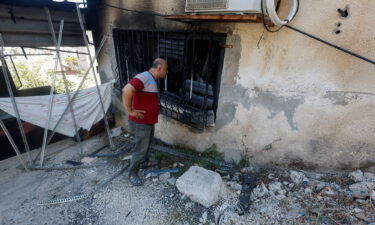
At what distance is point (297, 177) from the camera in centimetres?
262

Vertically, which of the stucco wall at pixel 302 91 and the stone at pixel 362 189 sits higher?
the stucco wall at pixel 302 91

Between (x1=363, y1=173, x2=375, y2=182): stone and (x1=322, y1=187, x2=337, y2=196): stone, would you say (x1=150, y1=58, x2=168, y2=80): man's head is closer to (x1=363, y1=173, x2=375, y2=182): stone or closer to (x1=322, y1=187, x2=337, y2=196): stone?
(x1=322, y1=187, x2=337, y2=196): stone

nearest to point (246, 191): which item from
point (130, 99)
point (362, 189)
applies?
point (362, 189)

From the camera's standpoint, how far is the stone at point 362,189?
2.20 meters

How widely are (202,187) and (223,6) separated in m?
2.26

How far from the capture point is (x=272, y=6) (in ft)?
5.74

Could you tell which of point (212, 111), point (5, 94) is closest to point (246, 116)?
point (212, 111)

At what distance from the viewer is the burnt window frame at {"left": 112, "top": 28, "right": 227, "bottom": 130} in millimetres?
2844

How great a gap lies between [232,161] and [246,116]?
2.94ft

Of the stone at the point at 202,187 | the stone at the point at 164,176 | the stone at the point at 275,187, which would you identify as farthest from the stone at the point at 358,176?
the stone at the point at 164,176

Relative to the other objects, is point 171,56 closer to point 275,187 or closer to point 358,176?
point 275,187

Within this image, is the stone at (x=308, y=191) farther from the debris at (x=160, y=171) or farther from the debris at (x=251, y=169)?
the debris at (x=160, y=171)

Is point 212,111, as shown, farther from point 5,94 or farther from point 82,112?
point 5,94

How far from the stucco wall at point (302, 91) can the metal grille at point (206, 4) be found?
22.7 inches
